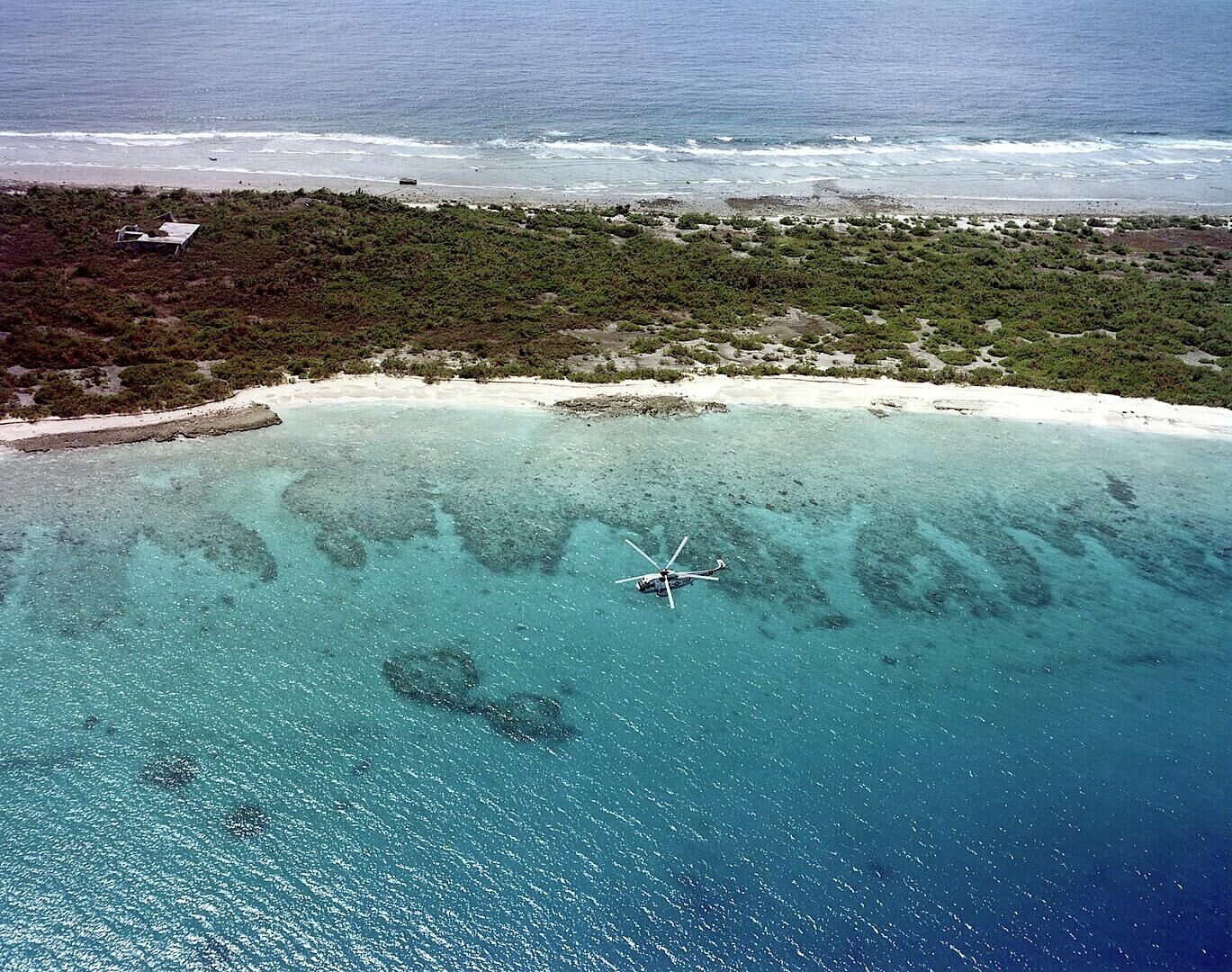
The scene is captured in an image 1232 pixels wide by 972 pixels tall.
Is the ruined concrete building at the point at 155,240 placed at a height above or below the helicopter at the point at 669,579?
above

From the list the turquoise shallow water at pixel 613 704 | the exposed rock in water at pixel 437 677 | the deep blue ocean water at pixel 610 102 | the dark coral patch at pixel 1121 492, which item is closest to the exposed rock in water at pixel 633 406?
the turquoise shallow water at pixel 613 704

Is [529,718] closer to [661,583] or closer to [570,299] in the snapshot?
[661,583]

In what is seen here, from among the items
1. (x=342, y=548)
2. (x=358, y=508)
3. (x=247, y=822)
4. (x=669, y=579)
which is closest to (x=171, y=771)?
(x=247, y=822)

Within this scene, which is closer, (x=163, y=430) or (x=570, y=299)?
(x=163, y=430)

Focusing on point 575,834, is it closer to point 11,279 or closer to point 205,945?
point 205,945

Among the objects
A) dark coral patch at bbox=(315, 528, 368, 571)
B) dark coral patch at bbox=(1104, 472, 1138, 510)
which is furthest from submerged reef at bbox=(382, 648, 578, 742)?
dark coral patch at bbox=(1104, 472, 1138, 510)

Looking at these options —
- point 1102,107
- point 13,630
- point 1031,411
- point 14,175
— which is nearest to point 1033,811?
point 1031,411

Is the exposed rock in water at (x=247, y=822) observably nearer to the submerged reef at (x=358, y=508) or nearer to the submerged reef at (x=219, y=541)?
the submerged reef at (x=219, y=541)
